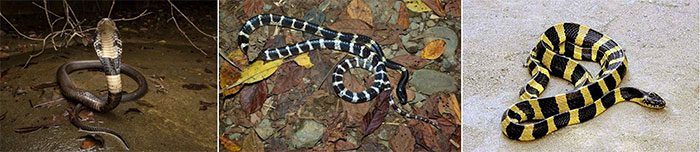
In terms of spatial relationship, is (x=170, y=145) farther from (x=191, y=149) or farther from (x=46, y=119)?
(x=46, y=119)

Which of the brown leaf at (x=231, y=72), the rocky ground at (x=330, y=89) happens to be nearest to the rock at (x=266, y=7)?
the rocky ground at (x=330, y=89)

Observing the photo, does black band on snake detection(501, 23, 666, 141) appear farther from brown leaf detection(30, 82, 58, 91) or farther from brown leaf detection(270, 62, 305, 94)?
brown leaf detection(30, 82, 58, 91)

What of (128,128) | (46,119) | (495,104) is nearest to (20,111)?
(46,119)

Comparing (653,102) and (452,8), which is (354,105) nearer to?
(452,8)

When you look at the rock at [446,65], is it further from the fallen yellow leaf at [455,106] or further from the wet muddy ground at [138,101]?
the wet muddy ground at [138,101]

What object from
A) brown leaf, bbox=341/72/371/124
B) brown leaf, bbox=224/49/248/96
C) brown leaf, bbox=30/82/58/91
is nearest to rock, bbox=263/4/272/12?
brown leaf, bbox=224/49/248/96

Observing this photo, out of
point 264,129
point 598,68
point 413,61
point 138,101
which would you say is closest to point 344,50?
point 413,61
